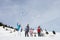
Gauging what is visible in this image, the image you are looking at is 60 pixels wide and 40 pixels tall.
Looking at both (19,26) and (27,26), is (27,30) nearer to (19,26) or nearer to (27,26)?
(27,26)

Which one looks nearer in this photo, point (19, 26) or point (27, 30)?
point (27, 30)

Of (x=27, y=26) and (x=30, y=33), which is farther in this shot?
(x=30, y=33)

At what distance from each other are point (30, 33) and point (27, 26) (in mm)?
3001

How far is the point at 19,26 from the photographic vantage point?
1172 inches

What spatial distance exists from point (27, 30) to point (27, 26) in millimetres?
614

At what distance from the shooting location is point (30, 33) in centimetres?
3016

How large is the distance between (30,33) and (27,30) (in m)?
2.58

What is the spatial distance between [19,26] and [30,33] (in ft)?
6.45

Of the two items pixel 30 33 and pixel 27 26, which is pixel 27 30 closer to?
pixel 27 26

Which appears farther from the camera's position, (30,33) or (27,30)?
(30,33)

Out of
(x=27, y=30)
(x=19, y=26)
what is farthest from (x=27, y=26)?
(x=19, y=26)

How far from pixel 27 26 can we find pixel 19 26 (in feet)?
8.69

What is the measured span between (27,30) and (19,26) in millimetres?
2459

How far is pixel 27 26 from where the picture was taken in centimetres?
2741
